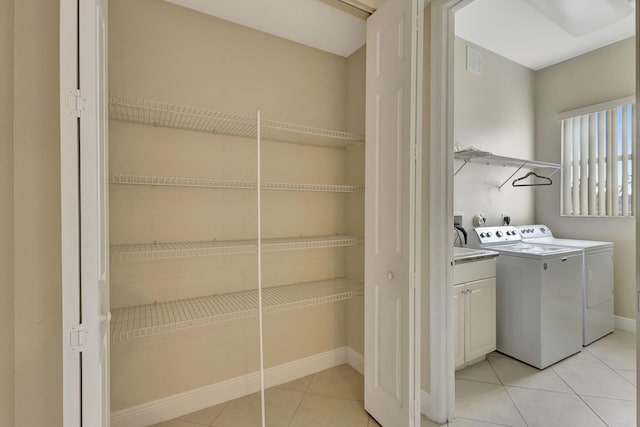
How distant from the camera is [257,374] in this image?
1.97m

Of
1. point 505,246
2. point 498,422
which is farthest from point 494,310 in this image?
point 498,422

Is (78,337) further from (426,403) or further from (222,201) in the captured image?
(426,403)

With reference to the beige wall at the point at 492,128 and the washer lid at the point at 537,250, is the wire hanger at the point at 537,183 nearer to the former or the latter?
the beige wall at the point at 492,128

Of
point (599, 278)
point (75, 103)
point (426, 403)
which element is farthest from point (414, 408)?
point (599, 278)

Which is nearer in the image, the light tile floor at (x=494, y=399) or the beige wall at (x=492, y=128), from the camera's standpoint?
the light tile floor at (x=494, y=399)

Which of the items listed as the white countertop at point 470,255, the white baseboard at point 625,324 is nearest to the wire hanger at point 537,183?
the white countertop at point 470,255

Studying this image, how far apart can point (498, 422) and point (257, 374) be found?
153 cm

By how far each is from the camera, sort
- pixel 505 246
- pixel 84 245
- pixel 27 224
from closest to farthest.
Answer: pixel 84 245
pixel 27 224
pixel 505 246

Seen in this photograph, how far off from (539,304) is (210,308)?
2.38 meters

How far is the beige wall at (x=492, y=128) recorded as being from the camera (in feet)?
9.12

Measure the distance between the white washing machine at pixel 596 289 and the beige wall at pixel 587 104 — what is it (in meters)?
0.22

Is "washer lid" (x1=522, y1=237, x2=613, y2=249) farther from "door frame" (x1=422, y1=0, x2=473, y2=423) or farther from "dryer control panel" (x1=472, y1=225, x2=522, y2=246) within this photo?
"door frame" (x1=422, y1=0, x2=473, y2=423)

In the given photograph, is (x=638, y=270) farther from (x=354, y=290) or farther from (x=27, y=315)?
(x=27, y=315)

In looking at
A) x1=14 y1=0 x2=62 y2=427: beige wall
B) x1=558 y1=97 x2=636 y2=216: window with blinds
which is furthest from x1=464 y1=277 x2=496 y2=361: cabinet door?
x1=14 y1=0 x2=62 y2=427: beige wall
